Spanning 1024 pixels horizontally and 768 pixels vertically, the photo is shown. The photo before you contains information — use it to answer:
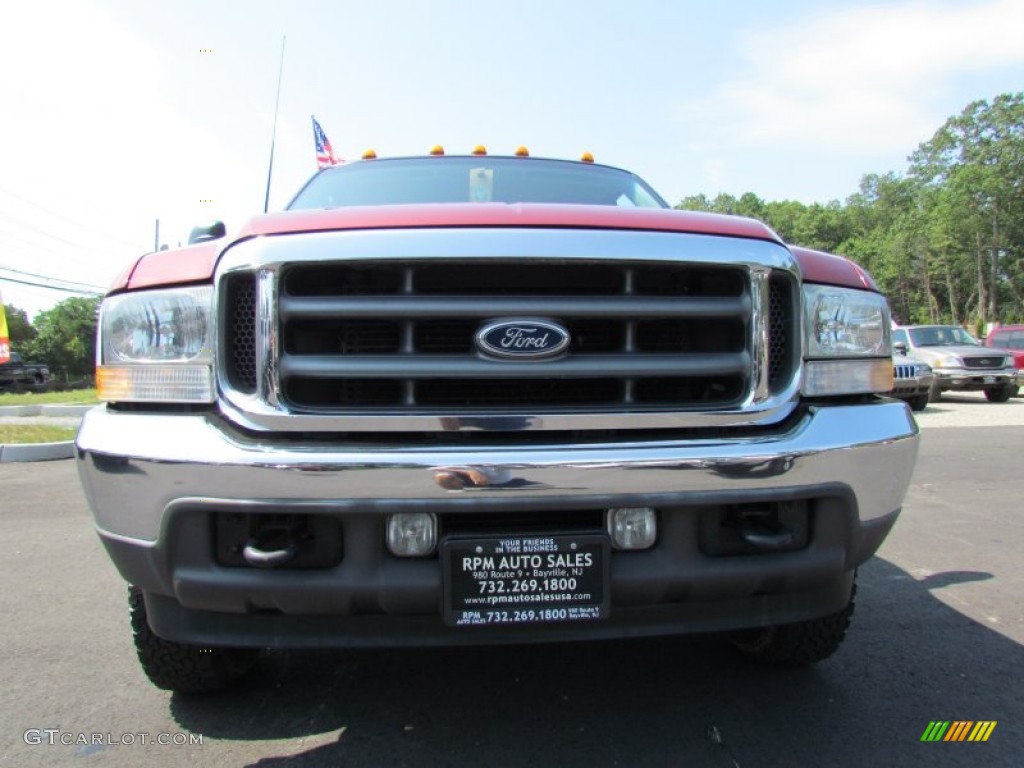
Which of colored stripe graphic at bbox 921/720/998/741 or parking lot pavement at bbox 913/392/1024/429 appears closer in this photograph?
colored stripe graphic at bbox 921/720/998/741

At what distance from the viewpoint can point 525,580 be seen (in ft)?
5.81

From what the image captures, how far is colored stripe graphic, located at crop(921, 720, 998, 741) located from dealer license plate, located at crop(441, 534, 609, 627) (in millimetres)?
1234

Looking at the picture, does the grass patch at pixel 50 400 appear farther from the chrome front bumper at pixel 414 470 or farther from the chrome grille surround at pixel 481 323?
the chrome grille surround at pixel 481 323

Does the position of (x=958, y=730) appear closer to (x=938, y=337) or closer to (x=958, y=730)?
(x=958, y=730)

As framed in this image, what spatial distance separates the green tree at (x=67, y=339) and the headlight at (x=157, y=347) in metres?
54.5

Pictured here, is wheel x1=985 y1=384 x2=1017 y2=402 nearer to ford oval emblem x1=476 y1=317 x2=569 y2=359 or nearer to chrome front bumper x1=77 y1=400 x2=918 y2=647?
chrome front bumper x1=77 y1=400 x2=918 y2=647

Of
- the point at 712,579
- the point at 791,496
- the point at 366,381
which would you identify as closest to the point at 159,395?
the point at 366,381

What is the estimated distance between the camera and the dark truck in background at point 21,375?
28.1 metres

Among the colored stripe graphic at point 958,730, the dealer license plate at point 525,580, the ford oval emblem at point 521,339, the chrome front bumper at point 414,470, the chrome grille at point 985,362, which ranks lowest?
the colored stripe graphic at point 958,730

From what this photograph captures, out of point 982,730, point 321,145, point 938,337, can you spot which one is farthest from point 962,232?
point 982,730

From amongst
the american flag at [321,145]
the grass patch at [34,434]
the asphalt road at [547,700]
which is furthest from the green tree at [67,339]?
the asphalt road at [547,700]

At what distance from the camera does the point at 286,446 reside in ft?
5.74

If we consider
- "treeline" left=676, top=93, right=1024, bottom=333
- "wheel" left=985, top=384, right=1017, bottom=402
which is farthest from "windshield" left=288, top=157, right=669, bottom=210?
"treeline" left=676, top=93, right=1024, bottom=333

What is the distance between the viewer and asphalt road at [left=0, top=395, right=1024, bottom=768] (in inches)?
82.7
